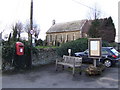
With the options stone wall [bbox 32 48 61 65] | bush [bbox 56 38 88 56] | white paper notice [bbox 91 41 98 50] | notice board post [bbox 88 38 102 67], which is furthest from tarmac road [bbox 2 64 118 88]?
bush [bbox 56 38 88 56]

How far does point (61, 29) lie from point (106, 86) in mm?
42471

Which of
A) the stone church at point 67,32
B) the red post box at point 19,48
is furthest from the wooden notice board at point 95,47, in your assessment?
the stone church at point 67,32

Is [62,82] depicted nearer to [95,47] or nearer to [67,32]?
[95,47]

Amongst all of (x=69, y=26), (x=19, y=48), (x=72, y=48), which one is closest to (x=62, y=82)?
(x=19, y=48)

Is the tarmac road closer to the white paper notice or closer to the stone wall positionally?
the white paper notice

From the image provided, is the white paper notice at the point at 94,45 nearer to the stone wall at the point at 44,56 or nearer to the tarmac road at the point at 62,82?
the tarmac road at the point at 62,82

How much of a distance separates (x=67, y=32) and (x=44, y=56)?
33409 millimetres

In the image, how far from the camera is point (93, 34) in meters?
29.3

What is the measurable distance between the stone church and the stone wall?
26978 millimetres

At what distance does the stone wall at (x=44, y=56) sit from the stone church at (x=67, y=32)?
27.0 meters

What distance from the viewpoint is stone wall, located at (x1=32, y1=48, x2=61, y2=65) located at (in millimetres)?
12141

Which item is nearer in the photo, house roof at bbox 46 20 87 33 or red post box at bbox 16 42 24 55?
red post box at bbox 16 42 24 55

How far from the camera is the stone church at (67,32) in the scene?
42.6m

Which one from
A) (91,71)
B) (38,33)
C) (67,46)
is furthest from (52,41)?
(91,71)
